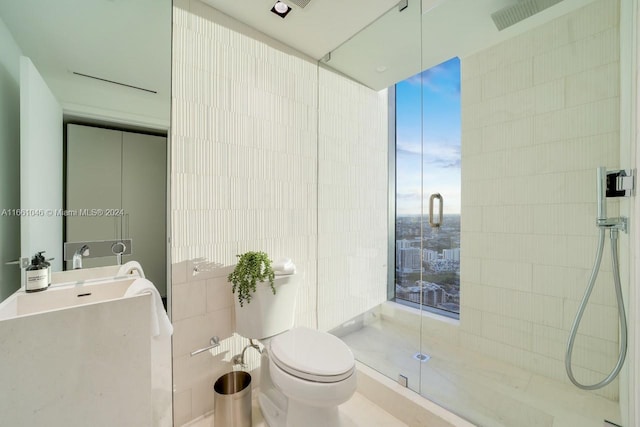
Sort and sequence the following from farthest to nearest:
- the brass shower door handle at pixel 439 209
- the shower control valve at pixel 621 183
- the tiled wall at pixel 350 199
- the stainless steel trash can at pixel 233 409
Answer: the tiled wall at pixel 350 199 → the brass shower door handle at pixel 439 209 → the stainless steel trash can at pixel 233 409 → the shower control valve at pixel 621 183

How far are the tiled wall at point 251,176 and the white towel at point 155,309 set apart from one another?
1.16 feet

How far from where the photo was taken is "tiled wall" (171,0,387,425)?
1476mm

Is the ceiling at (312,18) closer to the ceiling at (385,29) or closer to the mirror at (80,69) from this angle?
the ceiling at (385,29)

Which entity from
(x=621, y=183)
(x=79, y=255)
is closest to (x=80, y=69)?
(x=79, y=255)

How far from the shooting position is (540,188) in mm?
1780

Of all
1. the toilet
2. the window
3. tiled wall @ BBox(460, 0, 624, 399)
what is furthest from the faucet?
tiled wall @ BBox(460, 0, 624, 399)

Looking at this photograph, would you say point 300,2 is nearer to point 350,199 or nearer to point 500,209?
point 350,199

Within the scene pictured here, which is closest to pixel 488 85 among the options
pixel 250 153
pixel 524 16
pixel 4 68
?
pixel 524 16

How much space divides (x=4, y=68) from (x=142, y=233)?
810mm

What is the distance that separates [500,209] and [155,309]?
7.26ft

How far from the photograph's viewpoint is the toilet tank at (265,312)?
1.50m

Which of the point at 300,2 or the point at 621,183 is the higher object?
the point at 300,2

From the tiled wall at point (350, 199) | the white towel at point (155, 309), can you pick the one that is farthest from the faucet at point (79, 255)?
the tiled wall at point (350, 199)

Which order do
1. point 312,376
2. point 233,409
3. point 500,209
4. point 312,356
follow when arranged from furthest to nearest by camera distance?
point 500,209, point 233,409, point 312,356, point 312,376
